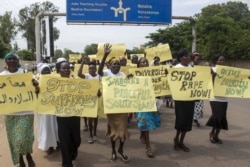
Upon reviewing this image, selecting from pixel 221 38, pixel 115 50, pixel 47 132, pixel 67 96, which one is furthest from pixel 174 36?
pixel 67 96

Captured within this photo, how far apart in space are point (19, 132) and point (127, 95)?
1664 millimetres

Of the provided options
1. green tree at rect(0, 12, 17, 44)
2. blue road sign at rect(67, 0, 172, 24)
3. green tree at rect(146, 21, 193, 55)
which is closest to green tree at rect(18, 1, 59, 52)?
green tree at rect(0, 12, 17, 44)

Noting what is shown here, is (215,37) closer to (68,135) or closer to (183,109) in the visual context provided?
(183,109)

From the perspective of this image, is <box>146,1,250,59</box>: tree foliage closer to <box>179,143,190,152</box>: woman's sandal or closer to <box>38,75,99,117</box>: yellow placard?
<box>179,143,190,152</box>: woman's sandal

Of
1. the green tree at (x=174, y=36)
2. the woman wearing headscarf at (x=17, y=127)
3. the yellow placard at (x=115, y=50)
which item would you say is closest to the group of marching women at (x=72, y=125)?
the woman wearing headscarf at (x=17, y=127)

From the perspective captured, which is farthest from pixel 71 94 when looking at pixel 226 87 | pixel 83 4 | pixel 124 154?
pixel 83 4

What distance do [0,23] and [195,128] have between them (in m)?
50.7

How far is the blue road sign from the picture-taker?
1684 cm

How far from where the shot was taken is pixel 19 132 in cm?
529

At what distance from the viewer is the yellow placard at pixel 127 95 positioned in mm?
5648

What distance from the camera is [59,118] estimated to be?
5.42m

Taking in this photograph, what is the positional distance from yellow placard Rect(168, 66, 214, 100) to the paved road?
1003 millimetres

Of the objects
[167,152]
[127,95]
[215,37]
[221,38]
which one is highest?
[215,37]

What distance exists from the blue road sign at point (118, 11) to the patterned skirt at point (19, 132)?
12.1 metres
